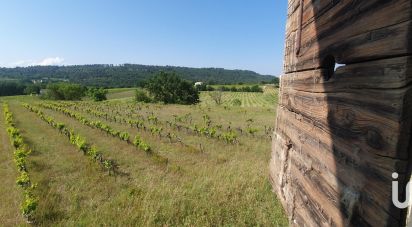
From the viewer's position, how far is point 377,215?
6.67 ft

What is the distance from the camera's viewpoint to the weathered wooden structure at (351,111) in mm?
1866

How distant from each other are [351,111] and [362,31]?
23.3 inches

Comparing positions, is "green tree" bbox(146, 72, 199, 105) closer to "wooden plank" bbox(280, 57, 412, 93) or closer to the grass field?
the grass field

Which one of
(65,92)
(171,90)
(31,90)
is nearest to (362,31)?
(171,90)

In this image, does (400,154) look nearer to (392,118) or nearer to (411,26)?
(392,118)

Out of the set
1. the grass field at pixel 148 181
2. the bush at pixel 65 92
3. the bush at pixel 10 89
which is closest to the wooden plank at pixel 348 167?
the grass field at pixel 148 181

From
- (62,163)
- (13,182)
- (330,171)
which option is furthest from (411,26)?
(62,163)

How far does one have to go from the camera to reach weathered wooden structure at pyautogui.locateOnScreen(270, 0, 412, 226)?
6.12 ft

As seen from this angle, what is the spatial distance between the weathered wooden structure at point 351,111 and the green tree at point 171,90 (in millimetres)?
65876

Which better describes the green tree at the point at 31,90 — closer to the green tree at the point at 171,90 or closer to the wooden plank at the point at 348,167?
the green tree at the point at 171,90

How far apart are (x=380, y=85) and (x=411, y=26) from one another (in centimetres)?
40

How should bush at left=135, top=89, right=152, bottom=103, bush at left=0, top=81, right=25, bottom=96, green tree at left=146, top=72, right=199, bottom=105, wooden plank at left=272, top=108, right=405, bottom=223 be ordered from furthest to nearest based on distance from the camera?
bush at left=0, top=81, right=25, bottom=96 < bush at left=135, top=89, right=152, bottom=103 < green tree at left=146, top=72, right=199, bottom=105 < wooden plank at left=272, top=108, right=405, bottom=223

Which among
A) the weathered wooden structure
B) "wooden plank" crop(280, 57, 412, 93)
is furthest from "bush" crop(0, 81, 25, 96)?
"wooden plank" crop(280, 57, 412, 93)

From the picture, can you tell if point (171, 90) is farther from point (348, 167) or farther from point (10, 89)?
point (10, 89)
